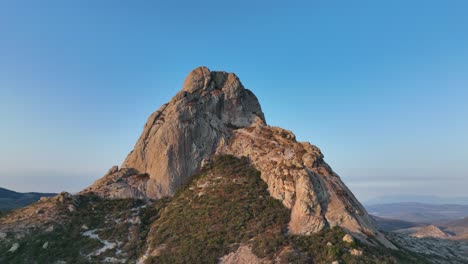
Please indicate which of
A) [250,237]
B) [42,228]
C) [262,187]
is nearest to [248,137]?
[262,187]

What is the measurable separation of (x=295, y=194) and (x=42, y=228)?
36316 millimetres

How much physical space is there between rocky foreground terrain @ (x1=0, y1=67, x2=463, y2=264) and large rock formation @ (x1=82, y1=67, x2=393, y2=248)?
0.19 metres

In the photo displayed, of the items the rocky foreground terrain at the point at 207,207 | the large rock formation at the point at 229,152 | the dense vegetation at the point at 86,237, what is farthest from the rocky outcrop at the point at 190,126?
the dense vegetation at the point at 86,237

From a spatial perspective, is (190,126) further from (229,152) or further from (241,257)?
(241,257)

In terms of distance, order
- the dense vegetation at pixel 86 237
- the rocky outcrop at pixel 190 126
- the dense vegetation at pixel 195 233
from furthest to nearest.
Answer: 1. the rocky outcrop at pixel 190 126
2. the dense vegetation at pixel 86 237
3. the dense vegetation at pixel 195 233

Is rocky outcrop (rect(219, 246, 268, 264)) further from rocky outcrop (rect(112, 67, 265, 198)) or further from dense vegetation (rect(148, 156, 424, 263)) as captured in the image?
rocky outcrop (rect(112, 67, 265, 198))

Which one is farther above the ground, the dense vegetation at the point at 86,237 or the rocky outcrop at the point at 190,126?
the rocky outcrop at the point at 190,126

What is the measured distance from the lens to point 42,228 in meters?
44.8

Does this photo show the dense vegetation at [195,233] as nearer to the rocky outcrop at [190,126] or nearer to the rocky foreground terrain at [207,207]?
the rocky foreground terrain at [207,207]

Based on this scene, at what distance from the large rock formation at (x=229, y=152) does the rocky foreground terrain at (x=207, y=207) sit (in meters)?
0.19

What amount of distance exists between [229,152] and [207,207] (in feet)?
53.4

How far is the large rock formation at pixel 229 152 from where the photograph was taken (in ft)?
138

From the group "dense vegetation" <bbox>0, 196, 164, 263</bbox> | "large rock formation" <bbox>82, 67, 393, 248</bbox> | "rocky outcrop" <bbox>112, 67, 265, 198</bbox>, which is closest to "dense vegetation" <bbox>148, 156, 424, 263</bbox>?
"large rock formation" <bbox>82, 67, 393, 248</bbox>

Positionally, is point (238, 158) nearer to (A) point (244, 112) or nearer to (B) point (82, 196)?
(A) point (244, 112)
